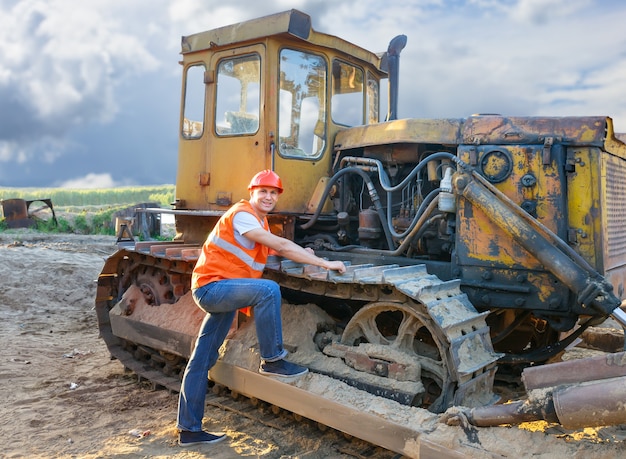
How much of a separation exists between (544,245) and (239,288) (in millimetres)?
2129

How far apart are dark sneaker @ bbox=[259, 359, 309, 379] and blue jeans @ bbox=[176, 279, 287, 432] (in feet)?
0.19

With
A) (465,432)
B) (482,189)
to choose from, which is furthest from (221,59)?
(465,432)

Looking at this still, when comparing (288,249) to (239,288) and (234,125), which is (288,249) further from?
(234,125)

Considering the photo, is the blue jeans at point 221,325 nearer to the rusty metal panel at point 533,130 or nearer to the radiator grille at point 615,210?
the rusty metal panel at point 533,130

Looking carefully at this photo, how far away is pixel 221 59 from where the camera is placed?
19.5 feet

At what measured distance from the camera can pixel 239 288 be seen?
4.26 m

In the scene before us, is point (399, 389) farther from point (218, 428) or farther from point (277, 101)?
point (277, 101)

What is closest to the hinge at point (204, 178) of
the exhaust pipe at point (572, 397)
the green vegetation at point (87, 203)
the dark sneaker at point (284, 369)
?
the dark sneaker at point (284, 369)

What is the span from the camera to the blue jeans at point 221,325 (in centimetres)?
426

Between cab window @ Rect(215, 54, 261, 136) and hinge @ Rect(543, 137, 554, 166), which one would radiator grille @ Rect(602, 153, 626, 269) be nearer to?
hinge @ Rect(543, 137, 554, 166)

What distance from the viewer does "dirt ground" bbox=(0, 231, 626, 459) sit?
4.18m

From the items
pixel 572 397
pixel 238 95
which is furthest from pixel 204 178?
pixel 572 397

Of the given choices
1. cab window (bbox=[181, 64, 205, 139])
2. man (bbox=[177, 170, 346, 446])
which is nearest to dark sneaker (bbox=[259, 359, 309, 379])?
man (bbox=[177, 170, 346, 446])

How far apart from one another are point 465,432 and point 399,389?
65 centimetres
